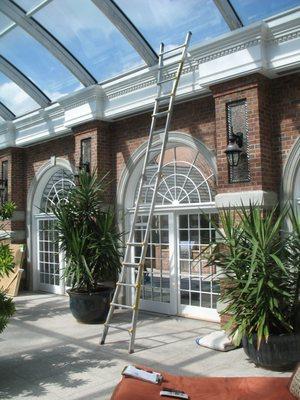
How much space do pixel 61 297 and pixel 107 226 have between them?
3077 millimetres

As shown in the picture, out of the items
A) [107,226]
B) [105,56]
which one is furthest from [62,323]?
[105,56]

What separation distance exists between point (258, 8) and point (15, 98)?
5772mm

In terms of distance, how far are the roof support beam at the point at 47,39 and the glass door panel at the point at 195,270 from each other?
3064 millimetres

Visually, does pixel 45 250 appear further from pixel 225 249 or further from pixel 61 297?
pixel 225 249

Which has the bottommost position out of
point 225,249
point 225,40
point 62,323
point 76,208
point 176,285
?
point 62,323

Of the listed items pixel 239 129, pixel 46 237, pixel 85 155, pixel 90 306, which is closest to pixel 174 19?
pixel 239 129

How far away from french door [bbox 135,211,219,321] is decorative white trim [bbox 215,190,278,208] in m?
1.00

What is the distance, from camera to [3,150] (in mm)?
10727

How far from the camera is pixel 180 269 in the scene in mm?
7207

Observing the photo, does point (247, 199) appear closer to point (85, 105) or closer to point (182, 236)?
point (182, 236)

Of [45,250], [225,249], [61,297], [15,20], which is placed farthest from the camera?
[45,250]

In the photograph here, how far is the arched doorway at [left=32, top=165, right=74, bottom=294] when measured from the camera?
9.89 m

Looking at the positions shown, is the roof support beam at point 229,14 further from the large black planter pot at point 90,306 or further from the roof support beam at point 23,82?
the roof support beam at point 23,82

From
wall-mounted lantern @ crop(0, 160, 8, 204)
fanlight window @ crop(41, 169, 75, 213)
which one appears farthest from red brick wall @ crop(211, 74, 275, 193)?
wall-mounted lantern @ crop(0, 160, 8, 204)
